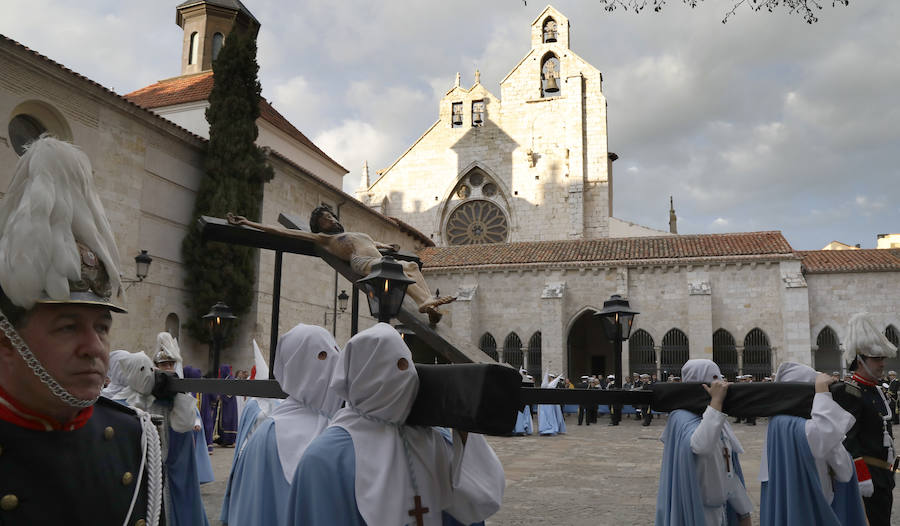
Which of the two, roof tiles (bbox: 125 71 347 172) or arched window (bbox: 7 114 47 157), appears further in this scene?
roof tiles (bbox: 125 71 347 172)

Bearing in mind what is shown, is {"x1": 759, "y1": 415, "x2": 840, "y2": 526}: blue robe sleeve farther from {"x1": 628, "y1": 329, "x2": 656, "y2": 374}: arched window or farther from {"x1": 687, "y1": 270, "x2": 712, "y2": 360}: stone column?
{"x1": 628, "y1": 329, "x2": 656, "y2": 374}: arched window

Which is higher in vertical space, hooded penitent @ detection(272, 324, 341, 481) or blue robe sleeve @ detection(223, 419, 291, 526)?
hooded penitent @ detection(272, 324, 341, 481)

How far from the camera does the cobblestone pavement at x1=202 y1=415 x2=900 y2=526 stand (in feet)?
23.3

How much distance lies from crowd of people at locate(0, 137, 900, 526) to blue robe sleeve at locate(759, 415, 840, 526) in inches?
0.4

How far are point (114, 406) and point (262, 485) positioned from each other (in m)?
2.11

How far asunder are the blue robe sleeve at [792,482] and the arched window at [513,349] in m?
21.5

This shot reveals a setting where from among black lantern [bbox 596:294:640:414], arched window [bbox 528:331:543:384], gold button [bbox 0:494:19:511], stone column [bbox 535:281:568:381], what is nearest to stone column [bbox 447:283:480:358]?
arched window [bbox 528:331:543:384]

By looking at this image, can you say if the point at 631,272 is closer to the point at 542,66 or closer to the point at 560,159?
the point at 560,159

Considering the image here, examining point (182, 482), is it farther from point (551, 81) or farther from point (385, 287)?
point (551, 81)

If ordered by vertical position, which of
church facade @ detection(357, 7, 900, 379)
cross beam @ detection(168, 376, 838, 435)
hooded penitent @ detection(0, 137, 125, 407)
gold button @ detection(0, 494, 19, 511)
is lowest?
gold button @ detection(0, 494, 19, 511)

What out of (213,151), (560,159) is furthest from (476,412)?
(560,159)

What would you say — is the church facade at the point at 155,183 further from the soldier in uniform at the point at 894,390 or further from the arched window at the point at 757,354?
the soldier in uniform at the point at 894,390

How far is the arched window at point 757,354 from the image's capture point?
23.1 metres

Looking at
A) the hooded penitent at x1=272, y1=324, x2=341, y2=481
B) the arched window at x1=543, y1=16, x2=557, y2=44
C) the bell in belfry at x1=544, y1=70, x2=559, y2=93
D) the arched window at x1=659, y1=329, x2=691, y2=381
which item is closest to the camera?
the hooded penitent at x1=272, y1=324, x2=341, y2=481
